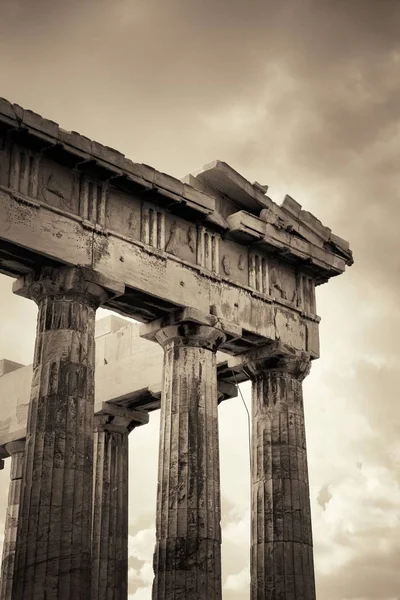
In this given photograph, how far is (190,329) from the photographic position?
27.8m

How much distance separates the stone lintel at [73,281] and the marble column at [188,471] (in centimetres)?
241

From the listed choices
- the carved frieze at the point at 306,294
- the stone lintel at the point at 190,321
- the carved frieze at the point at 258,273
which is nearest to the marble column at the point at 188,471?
the stone lintel at the point at 190,321

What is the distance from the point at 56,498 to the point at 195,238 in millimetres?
8335

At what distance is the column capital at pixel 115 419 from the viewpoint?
33.5 metres

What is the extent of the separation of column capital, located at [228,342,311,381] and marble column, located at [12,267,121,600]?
555 centimetres

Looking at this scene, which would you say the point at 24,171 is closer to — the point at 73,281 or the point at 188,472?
the point at 73,281

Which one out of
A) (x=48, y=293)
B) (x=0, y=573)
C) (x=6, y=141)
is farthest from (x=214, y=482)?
(x=0, y=573)

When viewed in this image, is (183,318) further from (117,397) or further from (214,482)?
(117,397)

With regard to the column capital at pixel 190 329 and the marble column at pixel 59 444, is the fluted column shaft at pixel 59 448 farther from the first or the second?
the column capital at pixel 190 329

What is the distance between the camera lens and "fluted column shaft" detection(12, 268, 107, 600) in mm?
22844

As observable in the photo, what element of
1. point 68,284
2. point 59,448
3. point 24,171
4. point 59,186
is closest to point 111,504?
point 59,448

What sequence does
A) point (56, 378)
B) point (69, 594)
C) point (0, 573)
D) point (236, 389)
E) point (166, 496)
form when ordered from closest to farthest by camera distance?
point (69, 594)
point (56, 378)
point (166, 496)
point (236, 389)
point (0, 573)

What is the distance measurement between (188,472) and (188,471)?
0.03 m

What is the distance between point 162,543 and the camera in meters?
26.0
